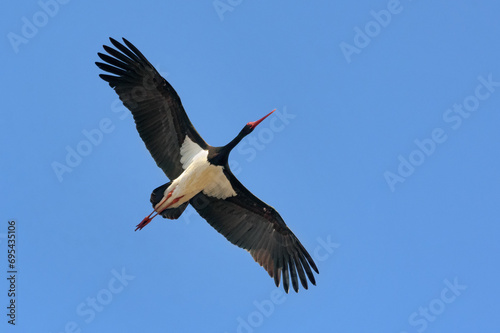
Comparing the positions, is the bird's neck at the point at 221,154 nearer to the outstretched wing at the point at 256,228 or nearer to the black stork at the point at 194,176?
the black stork at the point at 194,176

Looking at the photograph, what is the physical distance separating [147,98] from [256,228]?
15.3 feet

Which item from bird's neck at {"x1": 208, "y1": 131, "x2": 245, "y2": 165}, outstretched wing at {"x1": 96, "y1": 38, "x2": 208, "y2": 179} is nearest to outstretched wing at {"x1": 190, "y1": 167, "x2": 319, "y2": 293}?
bird's neck at {"x1": 208, "y1": 131, "x2": 245, "y2": 165}

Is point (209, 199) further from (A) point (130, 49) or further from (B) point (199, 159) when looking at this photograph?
(A) point (130, 49)

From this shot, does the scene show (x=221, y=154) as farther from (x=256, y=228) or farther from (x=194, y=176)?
(x=256, y=228)

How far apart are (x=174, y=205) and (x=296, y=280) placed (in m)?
3.89

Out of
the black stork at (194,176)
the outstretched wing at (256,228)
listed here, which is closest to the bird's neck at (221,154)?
the black stork at (194,176)

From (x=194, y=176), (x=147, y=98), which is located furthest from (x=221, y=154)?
(x=147, y=98)

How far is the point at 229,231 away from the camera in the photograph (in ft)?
70.1

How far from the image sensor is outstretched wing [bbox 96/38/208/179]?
20.1m

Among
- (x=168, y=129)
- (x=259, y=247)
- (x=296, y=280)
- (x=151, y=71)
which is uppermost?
(x=151, y=71)

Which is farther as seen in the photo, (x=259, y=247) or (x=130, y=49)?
(x=259, y=247)

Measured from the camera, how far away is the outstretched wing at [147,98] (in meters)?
20.1

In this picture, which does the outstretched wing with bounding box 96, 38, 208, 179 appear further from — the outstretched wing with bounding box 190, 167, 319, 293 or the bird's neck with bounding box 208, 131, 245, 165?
the outstretched wing with bounding box 190, 167, 319, 293

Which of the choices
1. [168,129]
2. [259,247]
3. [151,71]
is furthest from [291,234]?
[151,71]
